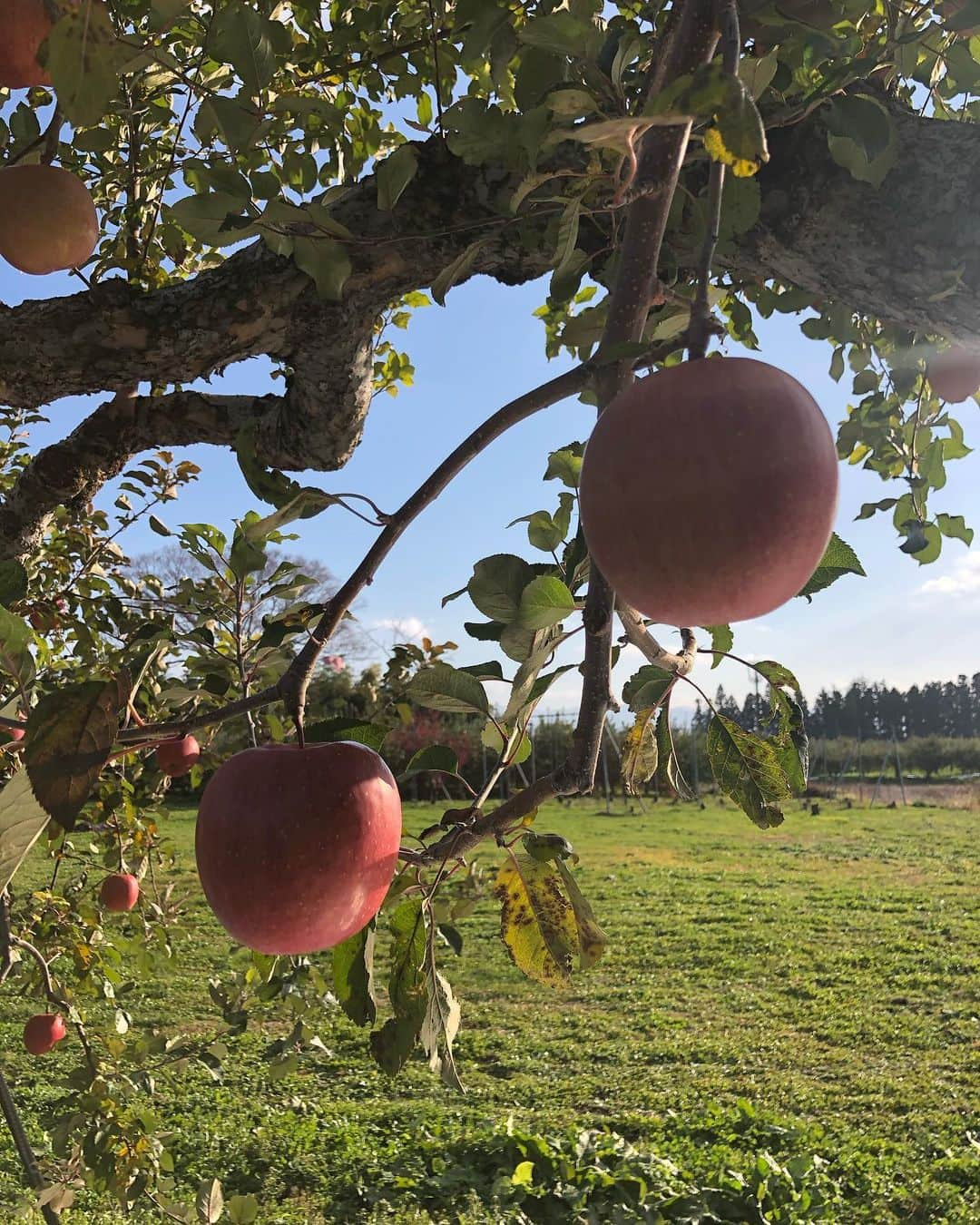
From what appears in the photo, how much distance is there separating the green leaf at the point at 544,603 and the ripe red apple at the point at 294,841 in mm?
174

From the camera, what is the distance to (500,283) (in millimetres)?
1440

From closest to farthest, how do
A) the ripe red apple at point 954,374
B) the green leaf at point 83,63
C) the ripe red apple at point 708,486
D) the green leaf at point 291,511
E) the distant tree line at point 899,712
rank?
the ripe red apple at point 708,486
the green leaf at point 83,63
the green leaf at point 291,511
the ripe red apple at point 954,374
the distant tree line at point 899,712

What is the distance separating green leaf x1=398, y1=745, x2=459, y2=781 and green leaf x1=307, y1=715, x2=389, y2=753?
0.39ft

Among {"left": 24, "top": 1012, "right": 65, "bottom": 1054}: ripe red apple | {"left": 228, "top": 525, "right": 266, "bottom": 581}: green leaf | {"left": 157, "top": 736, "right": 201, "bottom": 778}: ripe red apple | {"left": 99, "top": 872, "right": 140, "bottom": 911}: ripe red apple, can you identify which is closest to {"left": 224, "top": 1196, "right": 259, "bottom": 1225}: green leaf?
{"left": 157, "top": 736, "right": 201, "bottom": 778}: ripe red apple

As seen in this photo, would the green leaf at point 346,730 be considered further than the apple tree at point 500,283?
Yes

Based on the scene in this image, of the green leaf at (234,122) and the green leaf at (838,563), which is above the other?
the green leaf at (234,122)

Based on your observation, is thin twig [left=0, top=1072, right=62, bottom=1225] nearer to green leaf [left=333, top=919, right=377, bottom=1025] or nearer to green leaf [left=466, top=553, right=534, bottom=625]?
green leaf [left=333, top=919, right=377, bottom=1025]

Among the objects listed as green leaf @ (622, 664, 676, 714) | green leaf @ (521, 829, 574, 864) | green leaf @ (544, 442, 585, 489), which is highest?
green leaf @ (544, 442, 585, 489)

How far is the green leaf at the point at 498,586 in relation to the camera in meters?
0.79

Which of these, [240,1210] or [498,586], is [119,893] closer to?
[240,1210]

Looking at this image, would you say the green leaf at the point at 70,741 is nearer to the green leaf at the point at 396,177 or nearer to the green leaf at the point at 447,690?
the green leaf at the point at 447,690

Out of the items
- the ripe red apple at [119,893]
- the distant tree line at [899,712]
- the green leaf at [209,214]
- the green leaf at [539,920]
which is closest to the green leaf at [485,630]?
the green leaf at [539,920]

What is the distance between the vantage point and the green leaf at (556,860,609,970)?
2.98 feet

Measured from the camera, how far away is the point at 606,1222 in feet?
9.37
